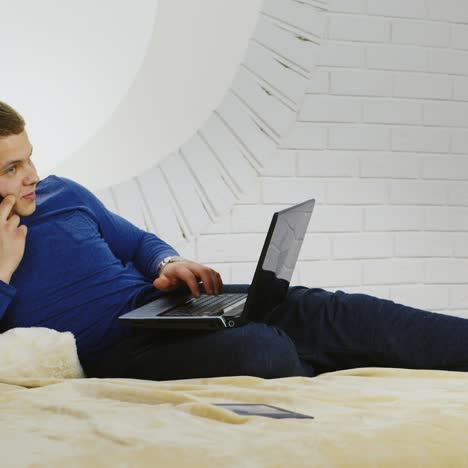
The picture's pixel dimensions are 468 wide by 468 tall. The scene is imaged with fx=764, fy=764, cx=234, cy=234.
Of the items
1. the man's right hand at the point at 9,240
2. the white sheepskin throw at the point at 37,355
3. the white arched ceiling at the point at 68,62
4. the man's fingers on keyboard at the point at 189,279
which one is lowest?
the white sheepskin throw at the point at 37,355

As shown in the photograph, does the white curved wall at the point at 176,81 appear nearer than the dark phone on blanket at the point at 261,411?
No

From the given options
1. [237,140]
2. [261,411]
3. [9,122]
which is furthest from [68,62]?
[261,411]

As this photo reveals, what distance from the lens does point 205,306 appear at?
1.54 meters

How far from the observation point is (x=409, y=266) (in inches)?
103

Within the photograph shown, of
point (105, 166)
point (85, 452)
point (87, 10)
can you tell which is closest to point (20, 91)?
point (87, 10)

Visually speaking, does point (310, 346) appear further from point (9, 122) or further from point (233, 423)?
point (9, 122)

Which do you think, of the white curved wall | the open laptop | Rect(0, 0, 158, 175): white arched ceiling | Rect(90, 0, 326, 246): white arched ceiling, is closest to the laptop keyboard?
the open laptop

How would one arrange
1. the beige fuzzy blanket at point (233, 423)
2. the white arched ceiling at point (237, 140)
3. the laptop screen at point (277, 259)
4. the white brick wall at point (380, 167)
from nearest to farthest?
the beige fuzzy blanket at point (233, 423) → the laptop screen at point (277, 259) → the white arched ceiling at point (237, 140) → the white brick wall at point (380, 167)

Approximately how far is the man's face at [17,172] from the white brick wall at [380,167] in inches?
34.7

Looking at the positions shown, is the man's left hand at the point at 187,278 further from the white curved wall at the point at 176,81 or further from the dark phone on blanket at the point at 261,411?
the white curved wall at the point at 176,81

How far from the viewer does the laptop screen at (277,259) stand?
4.47 ft

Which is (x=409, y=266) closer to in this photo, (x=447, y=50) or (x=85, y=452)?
(x=447, y=50)

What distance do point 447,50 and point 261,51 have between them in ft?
2.25

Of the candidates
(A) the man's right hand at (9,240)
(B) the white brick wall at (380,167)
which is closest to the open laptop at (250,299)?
(A) the man's right hand at (9,240)
